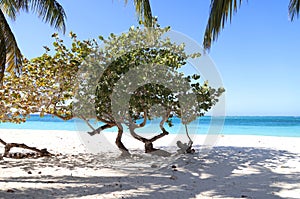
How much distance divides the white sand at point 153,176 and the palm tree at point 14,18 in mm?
1937

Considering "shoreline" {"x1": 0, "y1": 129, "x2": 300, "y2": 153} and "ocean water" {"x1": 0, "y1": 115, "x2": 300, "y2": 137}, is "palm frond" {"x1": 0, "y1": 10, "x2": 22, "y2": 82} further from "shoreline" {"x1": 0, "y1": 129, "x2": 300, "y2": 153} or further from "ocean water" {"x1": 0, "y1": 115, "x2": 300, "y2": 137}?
"shoreline" {"x1": 0, "y1": 129, "x2": 300, "y2": 153}

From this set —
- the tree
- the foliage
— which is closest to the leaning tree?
the tree

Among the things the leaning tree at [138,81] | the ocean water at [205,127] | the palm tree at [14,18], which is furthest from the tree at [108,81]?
the ocean water at [205,127]

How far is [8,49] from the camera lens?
14.4 ft

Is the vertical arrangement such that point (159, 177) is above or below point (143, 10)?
below

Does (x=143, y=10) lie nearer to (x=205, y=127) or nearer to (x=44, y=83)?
(x=44, y=83)

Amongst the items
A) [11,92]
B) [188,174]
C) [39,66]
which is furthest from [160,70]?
[11,92]

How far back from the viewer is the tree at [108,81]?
5996mm

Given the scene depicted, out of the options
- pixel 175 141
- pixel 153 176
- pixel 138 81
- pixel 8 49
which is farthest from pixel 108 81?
pixel 175 141

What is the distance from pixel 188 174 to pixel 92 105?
8.94 feet

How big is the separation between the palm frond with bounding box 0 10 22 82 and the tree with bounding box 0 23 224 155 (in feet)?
3.92

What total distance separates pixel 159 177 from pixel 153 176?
0.13 metres

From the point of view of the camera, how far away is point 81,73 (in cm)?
630

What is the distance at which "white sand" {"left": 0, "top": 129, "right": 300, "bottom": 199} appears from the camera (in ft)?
12.3
